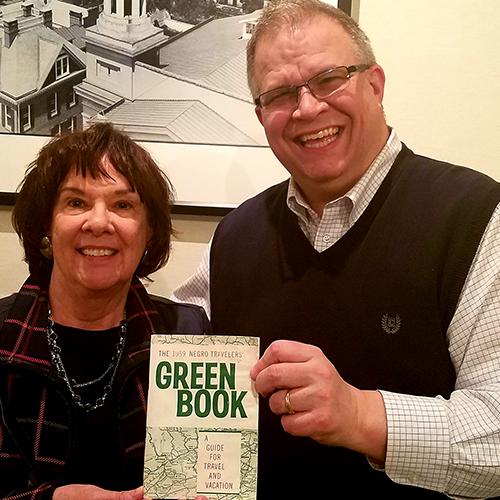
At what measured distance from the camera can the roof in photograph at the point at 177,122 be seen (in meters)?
1.41

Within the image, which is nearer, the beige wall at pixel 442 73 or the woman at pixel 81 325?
the woman at pixel 81 325

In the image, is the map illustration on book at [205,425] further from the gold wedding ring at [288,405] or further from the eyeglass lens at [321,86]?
the eyeglass lens at [321,86]

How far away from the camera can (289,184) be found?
4.05 feet

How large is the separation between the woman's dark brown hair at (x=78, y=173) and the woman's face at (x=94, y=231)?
0.07 ft

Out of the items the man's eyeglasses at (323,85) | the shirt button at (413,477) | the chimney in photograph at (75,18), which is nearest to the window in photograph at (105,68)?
the chimney in photograph at (75,18)

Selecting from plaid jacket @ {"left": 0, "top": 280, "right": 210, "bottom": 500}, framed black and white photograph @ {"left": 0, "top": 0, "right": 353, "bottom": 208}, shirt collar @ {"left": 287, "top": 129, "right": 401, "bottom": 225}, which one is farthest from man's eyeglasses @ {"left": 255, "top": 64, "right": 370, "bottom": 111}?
plaid jacket @ {"left": 0, "top": 280, "right": 210, "bottom": 500}

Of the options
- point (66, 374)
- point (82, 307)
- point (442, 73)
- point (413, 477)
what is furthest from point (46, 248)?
point (442, 73)

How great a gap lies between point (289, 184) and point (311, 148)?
0.17 m

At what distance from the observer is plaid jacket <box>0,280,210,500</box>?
99 cm

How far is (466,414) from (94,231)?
2.72 ft

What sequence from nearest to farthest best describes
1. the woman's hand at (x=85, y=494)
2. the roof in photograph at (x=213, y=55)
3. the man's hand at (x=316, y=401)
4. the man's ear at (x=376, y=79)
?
the man's hand at (x=316, y=401)
the woman's hand at (x=85, y=494)
the man's ear at (x=376, y=79)
the roof in photograph at (x=213, y=55)

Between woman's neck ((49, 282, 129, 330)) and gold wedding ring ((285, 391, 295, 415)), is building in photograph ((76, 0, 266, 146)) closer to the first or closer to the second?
woman's neck ((49, 282, 129, 330))

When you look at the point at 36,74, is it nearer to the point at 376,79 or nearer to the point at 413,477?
the point at 376,79

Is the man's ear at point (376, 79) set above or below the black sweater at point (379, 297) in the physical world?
above
